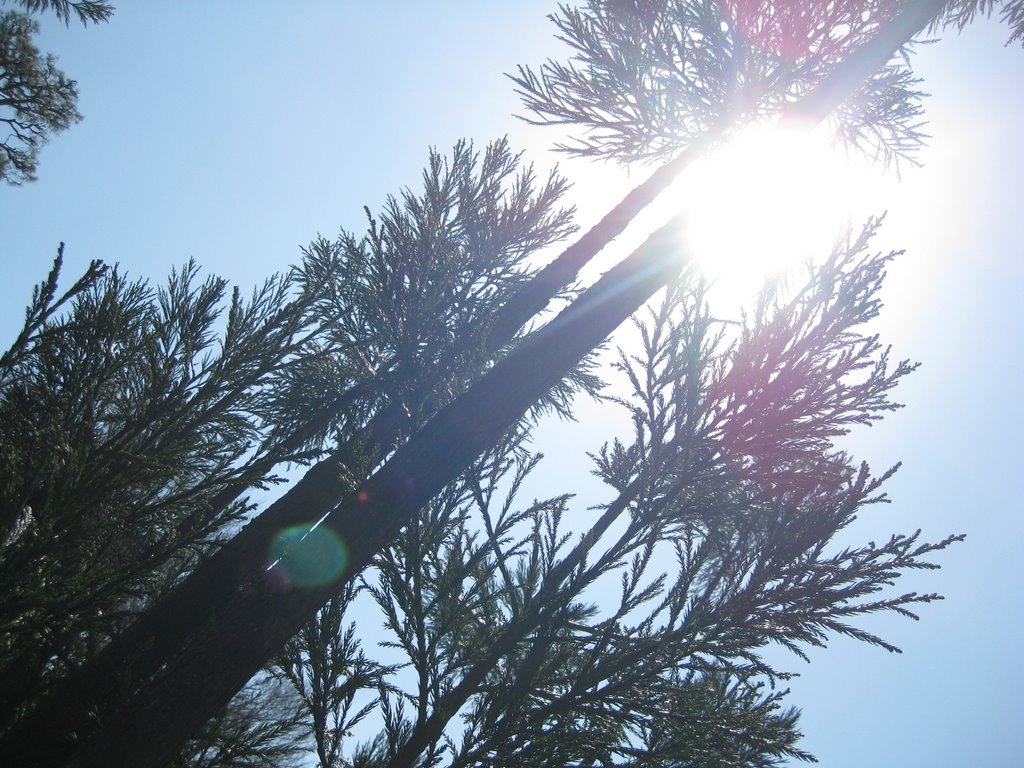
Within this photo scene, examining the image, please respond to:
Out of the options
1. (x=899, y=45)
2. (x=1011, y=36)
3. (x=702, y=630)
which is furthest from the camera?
(x=1011, y=36)

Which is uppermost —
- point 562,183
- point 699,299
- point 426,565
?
point 562,183

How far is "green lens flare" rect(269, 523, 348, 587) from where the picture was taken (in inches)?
124

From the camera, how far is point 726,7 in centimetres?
599

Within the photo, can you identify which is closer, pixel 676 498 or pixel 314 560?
pixel 314 560

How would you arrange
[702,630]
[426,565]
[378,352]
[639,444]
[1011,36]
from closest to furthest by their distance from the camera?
[702,630], [426,565], [639,444], [378,352], [1011,36]

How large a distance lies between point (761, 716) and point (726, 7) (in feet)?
21.5

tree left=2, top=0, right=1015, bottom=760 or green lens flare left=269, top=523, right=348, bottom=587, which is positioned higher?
tree left=2, top=0, right=1015, bottom=760

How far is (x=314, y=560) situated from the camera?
3.25 metres

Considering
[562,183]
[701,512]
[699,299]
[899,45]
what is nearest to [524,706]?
[701,512]

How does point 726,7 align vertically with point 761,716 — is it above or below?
above

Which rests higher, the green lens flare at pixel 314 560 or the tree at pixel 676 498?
the tree at pixel 676 498

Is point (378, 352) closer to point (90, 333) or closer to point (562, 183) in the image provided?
point (90, 333)

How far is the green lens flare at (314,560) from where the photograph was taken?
314 cm

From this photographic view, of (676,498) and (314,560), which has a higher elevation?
(676,498)
